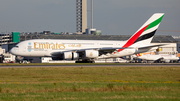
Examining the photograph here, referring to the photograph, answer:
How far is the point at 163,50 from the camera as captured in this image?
324ft

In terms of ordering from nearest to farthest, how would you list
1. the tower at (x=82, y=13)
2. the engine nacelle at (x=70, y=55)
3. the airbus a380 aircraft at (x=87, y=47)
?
the engine nacelle at (x=70, y=55), the airbus a380 aircraft at (x=87, y=47), the tower at (x=82, y=13)

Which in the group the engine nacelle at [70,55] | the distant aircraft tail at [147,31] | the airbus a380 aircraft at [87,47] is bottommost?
the engine nacelle at [70,55]

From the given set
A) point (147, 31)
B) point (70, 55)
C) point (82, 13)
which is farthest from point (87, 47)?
point (82, 13)

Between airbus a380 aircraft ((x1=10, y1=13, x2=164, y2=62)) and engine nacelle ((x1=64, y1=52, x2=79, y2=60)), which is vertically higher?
airbus a380 aircraft ((x1=10, y1=13, x2=164, y2=62))

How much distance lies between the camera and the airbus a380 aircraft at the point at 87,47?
48094mm

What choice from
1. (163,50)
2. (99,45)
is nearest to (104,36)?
(163,50)

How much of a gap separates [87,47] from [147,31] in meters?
12.5

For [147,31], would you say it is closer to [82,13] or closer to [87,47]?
[87,47]

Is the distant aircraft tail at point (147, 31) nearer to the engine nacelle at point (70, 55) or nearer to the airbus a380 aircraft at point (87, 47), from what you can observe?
the airbus a380 aircraft at point (87, 47)

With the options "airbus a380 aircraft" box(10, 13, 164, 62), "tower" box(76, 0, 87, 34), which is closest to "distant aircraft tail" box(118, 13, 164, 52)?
"airbus a380 aircraft" box(10, 13, 164, 62)

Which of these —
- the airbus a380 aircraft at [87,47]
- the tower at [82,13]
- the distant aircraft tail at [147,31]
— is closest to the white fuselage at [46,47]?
the airbus a380 aircraft at [87,47]

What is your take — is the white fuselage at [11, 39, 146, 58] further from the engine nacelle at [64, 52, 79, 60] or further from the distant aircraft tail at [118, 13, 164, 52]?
the distant aircraft tail at [118, 13, 164, 52]

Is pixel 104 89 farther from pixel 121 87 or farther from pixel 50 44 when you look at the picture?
pixel 50 44

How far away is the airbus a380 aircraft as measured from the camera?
48094mm
